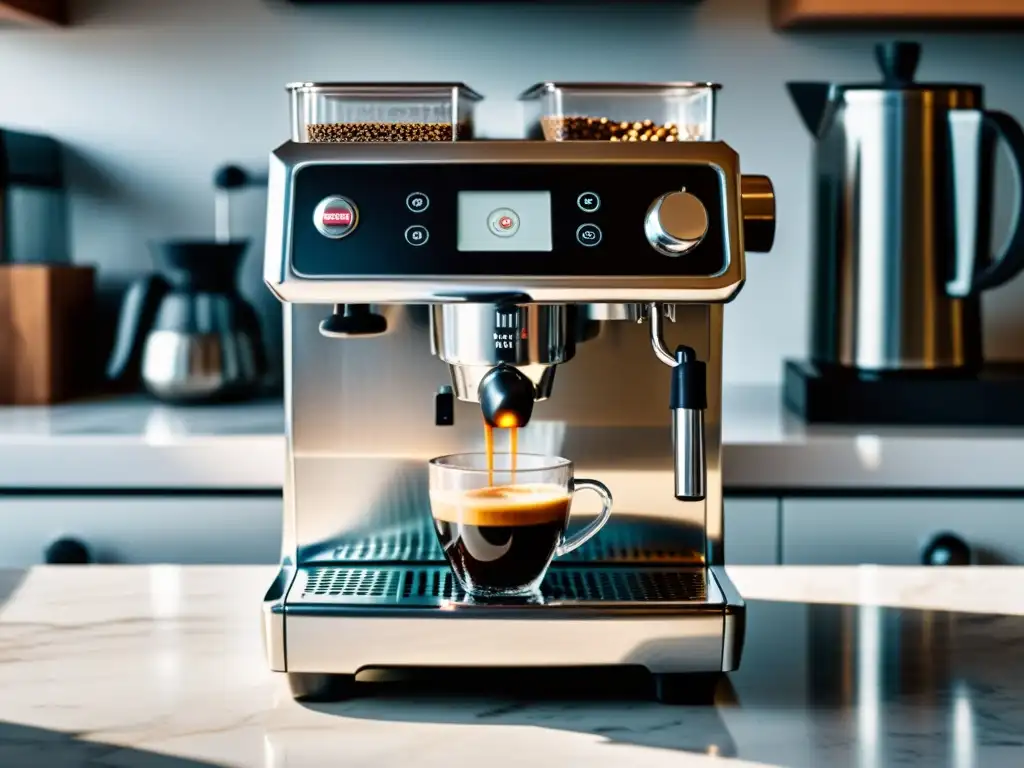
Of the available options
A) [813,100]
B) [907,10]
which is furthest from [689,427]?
[907,10]

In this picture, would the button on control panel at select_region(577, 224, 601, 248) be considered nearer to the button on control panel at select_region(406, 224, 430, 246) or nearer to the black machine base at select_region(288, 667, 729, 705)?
the button on control panel at select_region(406, 224, 430, 246)

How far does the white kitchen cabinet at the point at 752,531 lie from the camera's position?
1490 millimetres

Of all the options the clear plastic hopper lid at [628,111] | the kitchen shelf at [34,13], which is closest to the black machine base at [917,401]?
the clear plastic hopper lid at [628,111]

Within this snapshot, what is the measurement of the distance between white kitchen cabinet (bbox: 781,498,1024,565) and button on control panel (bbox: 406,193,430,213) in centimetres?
82

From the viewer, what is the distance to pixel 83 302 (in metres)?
1.95

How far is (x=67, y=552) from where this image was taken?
1.49 meters

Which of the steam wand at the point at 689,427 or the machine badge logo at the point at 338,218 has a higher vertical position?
the machine badge logo at the point at 338,218

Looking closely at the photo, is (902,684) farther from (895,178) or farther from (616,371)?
(895,178)

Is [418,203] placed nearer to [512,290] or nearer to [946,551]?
[512,290]

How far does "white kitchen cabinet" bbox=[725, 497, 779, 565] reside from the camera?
1490 millimetres

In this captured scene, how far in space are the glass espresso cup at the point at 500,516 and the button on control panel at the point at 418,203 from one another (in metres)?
0.15

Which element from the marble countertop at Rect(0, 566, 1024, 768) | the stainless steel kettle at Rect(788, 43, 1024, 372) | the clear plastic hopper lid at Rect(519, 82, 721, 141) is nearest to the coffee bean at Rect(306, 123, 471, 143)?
the clear plastic hopper lid at Rect(519, 82, 721, 141)

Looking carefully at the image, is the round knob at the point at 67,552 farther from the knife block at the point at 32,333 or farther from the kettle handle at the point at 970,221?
the kettle handle at the point at 970,221

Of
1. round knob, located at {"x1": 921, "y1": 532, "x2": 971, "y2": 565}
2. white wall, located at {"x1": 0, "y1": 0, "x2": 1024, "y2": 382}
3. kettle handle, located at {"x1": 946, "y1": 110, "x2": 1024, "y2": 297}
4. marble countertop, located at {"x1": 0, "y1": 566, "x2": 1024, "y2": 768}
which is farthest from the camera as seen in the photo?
white wall, located at {"x1": 0, "y1": 0, "x2": 1024, "y2": 382}
